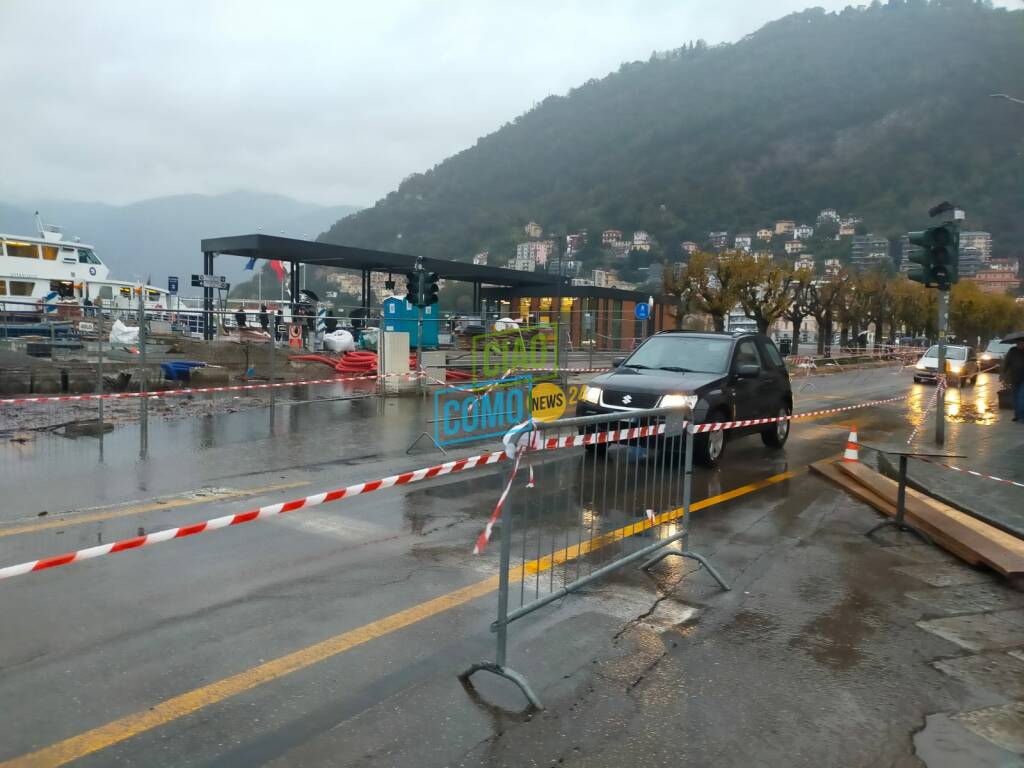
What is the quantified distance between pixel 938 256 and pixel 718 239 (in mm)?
139829

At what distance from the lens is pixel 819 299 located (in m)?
52.8

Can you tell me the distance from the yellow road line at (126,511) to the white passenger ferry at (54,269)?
3156 centimetres

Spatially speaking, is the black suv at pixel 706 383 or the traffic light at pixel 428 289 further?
the traffic light at pixel 428 289

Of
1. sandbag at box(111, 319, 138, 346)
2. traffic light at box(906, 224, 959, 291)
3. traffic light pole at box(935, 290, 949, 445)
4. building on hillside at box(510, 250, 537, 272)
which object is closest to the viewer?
traffic light at box(906, 224, 959, 291)

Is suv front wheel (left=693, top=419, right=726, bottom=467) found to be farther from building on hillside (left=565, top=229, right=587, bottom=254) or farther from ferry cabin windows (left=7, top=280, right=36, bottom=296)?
building on hillside (left=565, top=229, right=587, bottom=254)

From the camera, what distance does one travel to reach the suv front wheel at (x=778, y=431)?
12.0 m

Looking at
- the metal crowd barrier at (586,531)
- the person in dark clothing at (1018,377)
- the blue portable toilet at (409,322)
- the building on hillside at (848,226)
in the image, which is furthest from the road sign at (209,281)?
the building on hillside at (848,226)

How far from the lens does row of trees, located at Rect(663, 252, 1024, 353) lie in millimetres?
42969

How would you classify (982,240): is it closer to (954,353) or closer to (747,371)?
(954,353)

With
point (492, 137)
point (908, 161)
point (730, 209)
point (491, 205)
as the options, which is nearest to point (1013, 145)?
point (908, 161)

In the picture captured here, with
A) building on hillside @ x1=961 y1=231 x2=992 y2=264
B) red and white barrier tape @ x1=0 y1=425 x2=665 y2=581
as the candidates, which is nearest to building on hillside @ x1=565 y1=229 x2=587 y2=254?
building on hillside @ x1=961 y1=231 x2=992 y2=264

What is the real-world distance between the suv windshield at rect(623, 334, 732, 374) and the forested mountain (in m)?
117

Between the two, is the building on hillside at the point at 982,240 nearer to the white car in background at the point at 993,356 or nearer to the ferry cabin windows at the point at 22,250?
the white car in background at the point at 993,356

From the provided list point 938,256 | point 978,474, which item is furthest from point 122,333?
point 978,474
